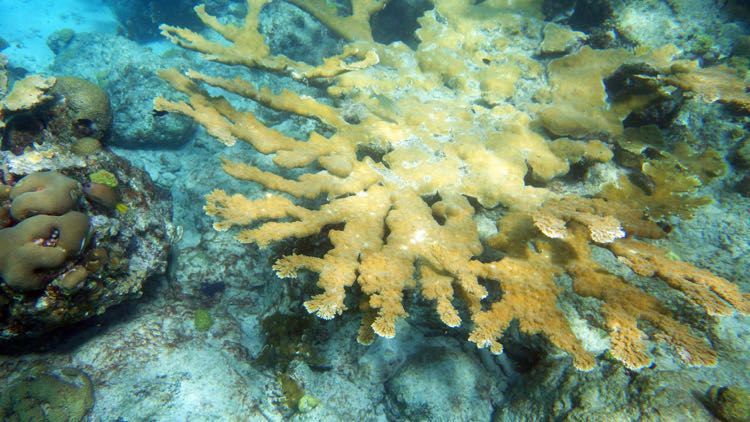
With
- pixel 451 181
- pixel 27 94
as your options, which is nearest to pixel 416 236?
pixel 451 181

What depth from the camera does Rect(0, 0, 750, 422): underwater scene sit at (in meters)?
2.52

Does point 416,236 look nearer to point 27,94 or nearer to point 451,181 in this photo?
point 451,181

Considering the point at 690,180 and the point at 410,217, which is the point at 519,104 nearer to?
the point at 690,180

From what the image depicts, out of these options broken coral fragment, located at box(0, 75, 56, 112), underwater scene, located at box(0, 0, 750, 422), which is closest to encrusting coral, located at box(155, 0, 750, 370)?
underwater scene, located at box(0, 0, 750, 422)

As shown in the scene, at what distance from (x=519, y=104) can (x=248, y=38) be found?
3718 mm

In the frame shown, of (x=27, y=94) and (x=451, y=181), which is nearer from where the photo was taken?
(x=451, y=181)

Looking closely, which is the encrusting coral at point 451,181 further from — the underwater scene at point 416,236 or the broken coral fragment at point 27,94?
the broken coral fragment at point 27,94

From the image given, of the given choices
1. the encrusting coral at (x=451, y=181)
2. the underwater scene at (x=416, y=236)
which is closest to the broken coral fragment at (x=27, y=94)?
the underwater scene at (x=416, y=236)

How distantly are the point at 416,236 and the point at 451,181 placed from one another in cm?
92

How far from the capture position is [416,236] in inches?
109

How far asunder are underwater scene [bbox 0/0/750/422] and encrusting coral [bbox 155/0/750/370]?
23 millimetres

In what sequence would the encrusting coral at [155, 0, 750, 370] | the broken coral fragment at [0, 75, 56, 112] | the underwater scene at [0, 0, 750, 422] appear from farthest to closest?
the broken coral fragment at [0, 75, 56, 112] → the underwater scene at [0, 0, 750, 422] → the encrusting coral at [155, 0, 750, 370]

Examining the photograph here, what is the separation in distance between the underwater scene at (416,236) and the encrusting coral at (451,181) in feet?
0.08

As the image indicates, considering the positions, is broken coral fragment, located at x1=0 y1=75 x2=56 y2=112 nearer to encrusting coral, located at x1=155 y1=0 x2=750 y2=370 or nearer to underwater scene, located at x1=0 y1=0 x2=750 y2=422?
underwater scene, located at x1=0 y1=0 x2=750 y2=422
